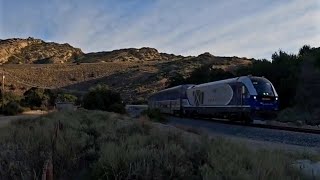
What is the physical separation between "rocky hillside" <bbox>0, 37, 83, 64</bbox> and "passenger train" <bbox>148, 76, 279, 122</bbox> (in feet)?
341

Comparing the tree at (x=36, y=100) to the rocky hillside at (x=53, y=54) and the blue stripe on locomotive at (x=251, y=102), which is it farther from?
the rocky hillside at (x=53, y=54)

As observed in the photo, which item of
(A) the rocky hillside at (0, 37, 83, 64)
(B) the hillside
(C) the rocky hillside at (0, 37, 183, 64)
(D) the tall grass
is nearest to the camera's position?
(D) the tall grass

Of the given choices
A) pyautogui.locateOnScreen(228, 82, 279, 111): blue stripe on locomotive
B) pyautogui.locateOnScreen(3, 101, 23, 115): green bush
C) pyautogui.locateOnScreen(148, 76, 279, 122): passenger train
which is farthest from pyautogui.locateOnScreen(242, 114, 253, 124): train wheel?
pyautogui.locateOnScreen(3, 101, 23, 115): green bush

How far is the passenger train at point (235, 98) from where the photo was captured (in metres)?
32.9

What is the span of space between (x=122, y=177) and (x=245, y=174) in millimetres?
2214

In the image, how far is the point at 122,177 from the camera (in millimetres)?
8453

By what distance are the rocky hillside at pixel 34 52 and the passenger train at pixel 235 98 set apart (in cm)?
10408

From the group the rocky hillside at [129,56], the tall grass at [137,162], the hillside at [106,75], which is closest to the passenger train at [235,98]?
the tall grass at [137,162]

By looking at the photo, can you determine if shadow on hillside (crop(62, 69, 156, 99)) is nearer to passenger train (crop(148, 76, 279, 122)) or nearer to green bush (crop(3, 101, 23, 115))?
green bush (crop(3, 101, 23, 115))

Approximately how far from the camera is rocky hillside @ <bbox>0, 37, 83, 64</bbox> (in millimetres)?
145750

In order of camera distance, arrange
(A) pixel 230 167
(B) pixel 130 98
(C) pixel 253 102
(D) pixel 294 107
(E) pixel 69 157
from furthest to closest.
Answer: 1. (B) pixel 130 98
2. (D) pixel 294 107
3. (C) pixel 253 102
4. (E) pixel 69 157
5. (A) pixel 230 167

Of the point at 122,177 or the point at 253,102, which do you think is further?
the point at 253,102

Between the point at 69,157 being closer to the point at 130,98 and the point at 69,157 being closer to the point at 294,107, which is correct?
the point at 294,107

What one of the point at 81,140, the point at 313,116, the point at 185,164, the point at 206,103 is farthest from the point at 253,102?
the point at 185,164
